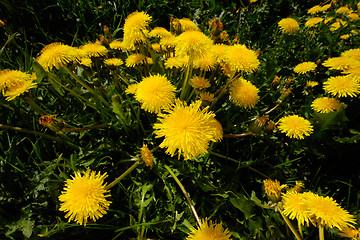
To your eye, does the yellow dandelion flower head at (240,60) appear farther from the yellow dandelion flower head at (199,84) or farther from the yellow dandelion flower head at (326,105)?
the yellow dandelion flower head at (326,105)

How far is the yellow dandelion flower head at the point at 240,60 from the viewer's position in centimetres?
123

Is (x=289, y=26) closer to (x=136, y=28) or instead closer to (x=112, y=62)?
(x=136, y=28)

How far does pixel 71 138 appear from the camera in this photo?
1429 mm

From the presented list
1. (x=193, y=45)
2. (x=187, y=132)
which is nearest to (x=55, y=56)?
(x=193, y=45)

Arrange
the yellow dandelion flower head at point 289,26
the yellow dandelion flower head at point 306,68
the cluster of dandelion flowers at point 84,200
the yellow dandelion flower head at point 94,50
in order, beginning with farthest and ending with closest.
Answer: the yellow dandelion flower head at point 289,26 < the yellow dandelion flower head at point 306,68 < the yellow dandelion flower head at point 94,50 < the cluster of dandelion flowers at point 84,200

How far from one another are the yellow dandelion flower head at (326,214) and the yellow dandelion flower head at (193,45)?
2.91 ft

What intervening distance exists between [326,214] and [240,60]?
845mm

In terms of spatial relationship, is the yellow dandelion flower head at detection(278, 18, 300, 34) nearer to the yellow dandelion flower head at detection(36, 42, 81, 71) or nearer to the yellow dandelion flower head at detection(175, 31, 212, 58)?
the yellow dandelion flower head at detection(175, 31, 212, 58)

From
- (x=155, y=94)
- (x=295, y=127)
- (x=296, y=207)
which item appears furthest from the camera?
(x=295, y=127)

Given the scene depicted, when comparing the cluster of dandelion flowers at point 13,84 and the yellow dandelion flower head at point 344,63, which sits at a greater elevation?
the yellow dandelion flower head at point 344,63

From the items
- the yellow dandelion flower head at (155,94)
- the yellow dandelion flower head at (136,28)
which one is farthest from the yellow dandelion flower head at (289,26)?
the yellow dandelion flower head at (155,94)

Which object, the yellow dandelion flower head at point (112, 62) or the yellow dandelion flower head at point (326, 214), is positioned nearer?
the yellow dandelion flower head at point (326, 214)

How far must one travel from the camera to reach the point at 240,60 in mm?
1240

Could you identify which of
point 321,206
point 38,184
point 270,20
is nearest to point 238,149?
point 321,206
